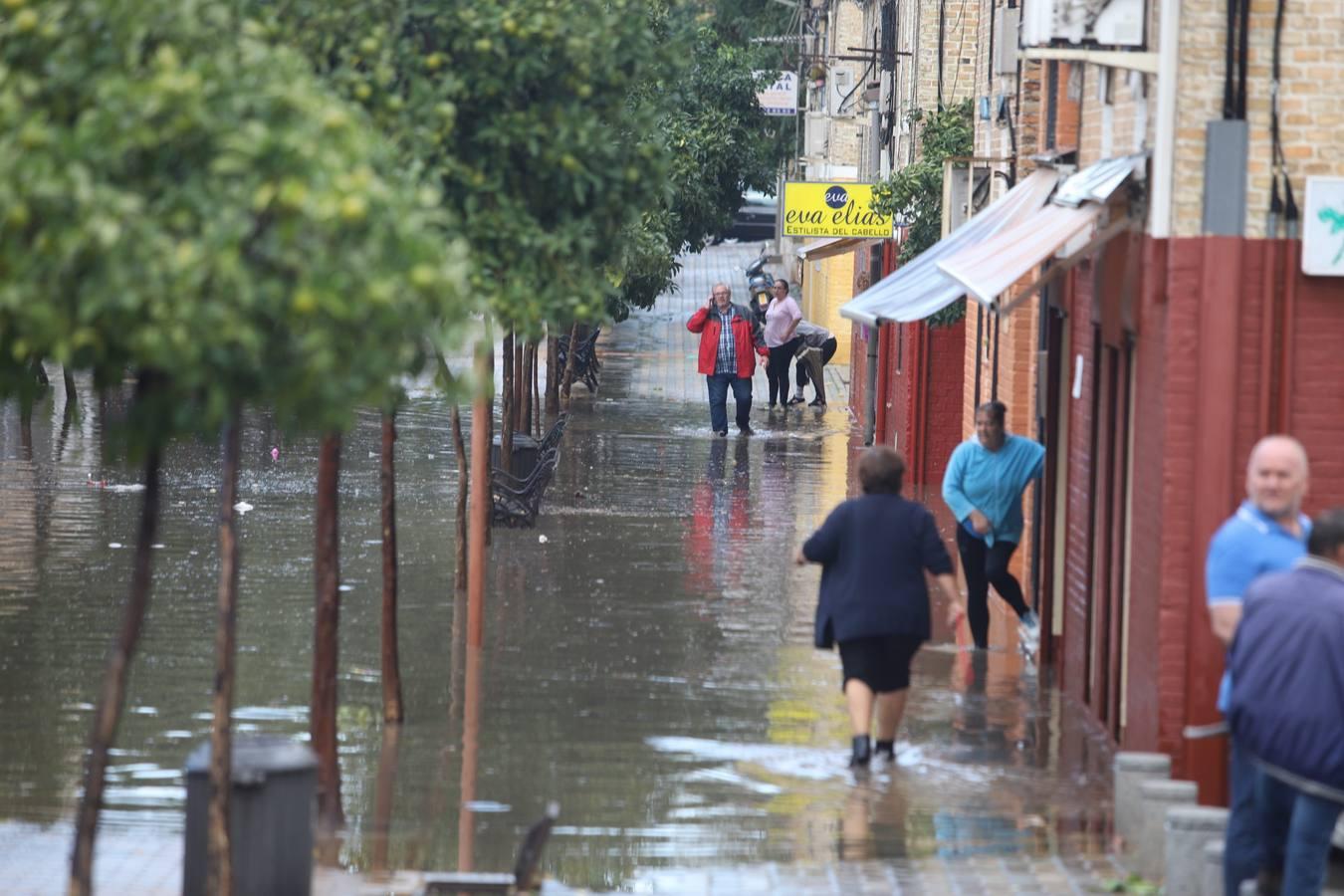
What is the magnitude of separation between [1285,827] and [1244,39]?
364 centimetres

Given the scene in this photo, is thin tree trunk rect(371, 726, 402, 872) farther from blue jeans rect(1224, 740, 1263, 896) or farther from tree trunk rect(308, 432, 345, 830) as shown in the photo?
blue jeans rect(1224, 740, 1263, 896)

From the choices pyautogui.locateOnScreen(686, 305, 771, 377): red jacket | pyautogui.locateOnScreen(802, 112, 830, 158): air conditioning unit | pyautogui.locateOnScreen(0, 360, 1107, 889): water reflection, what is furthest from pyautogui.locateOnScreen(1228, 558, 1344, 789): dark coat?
pyautogui.locateOnScreen(802, 112, 830, 158): air conditioning unit

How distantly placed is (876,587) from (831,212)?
49.1 feet

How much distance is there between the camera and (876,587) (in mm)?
10406

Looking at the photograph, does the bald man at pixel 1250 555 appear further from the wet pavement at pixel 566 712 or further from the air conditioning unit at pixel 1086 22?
the air conditioning unit at pixel 1086 22

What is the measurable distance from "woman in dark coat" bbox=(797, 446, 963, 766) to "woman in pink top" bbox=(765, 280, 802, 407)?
1953 centimetres

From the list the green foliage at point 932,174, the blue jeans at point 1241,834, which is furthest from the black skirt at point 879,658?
the green foliage at point 932,174

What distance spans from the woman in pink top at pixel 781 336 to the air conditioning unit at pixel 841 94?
6517 mm

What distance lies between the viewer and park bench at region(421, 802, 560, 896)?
7.80m

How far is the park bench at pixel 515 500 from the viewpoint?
1861cm

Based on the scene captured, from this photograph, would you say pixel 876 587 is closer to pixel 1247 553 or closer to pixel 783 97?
pixel 1247 553

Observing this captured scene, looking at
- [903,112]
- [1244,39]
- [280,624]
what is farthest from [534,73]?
[903,112]

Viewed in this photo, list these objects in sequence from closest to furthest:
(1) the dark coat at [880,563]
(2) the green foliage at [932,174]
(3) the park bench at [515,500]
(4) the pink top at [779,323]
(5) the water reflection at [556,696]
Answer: (5) the water reflection at [556,696]
(1) the dark coat at [880,563]
(3) the park bench at [515,500]
(2) the green foliage at [932,174]
(4) the pink top at [779,323]

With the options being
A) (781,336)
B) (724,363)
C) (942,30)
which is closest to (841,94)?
(781,336)
